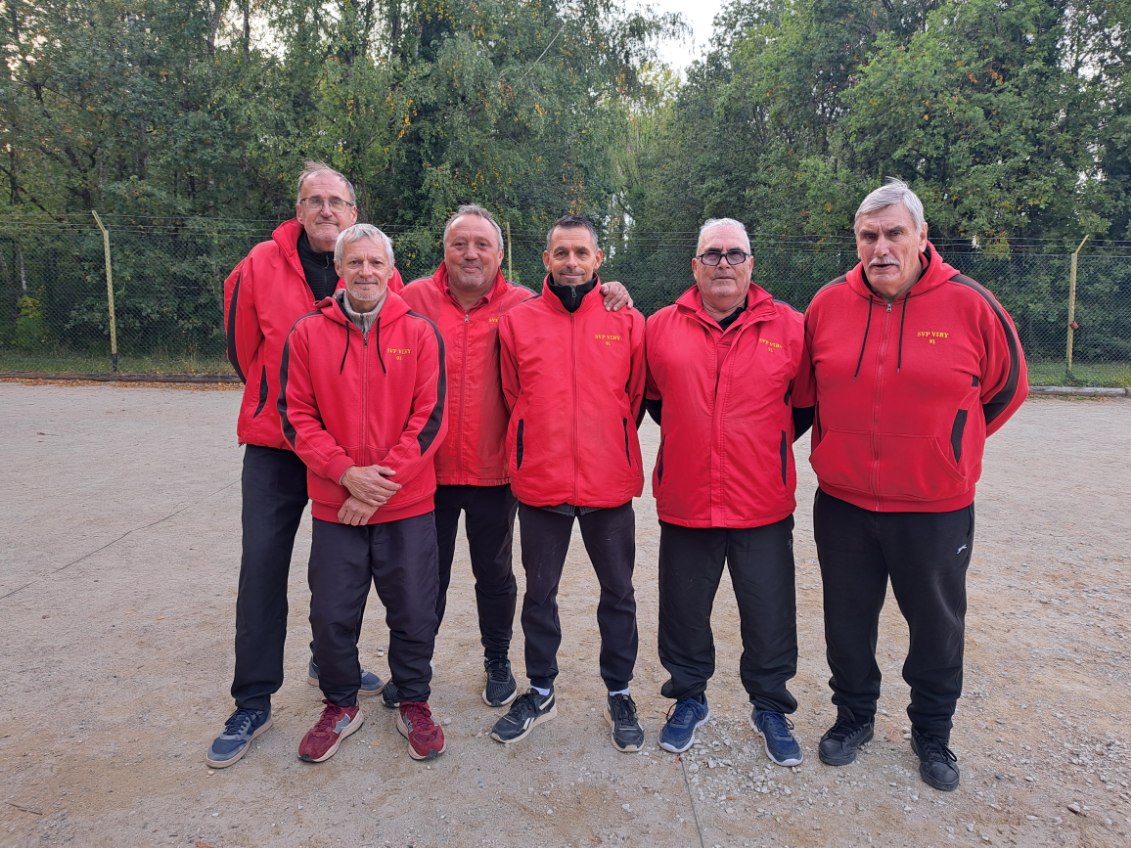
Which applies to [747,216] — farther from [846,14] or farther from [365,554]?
[365,554]

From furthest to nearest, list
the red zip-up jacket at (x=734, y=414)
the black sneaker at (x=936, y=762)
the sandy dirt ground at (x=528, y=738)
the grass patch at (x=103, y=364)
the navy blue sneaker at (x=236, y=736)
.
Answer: the grass patch at (x=103, y=364) < the red zip-up jacket at (x=734, y=414) < the navy blue sneaker at (x=236, y=736) < the black sneaker at (x=936, y=762) < the sandy dirt ground at (x=528, y=738)

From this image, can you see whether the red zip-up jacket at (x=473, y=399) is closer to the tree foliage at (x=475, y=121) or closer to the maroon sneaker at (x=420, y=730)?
the maroon sneaker at (x=420, y=730)

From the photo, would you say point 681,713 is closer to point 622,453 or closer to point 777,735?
point 777,735

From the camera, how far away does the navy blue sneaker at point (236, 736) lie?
274 centimetres

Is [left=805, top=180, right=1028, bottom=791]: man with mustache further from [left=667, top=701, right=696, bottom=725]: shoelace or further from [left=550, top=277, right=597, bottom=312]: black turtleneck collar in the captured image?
[left=550, top=277, right=597, bottom=312]: black turtleneck collar

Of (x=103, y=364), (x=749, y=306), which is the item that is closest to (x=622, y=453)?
(x=749, y=306)

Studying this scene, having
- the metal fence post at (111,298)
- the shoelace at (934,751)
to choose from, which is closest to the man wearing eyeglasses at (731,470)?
the shoelace at (934,751)

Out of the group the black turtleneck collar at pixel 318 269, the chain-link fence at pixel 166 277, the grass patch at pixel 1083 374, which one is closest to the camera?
the black turtleneck collar at pixel 318 269

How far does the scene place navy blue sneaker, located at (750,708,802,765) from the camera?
9.04 ft

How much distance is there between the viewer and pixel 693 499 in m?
2.87

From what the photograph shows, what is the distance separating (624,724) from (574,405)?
1182mm

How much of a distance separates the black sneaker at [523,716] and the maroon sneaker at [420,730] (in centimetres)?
23

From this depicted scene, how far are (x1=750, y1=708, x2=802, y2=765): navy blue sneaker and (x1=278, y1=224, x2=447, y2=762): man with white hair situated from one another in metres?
1.16

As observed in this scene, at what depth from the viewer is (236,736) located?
2811mm
